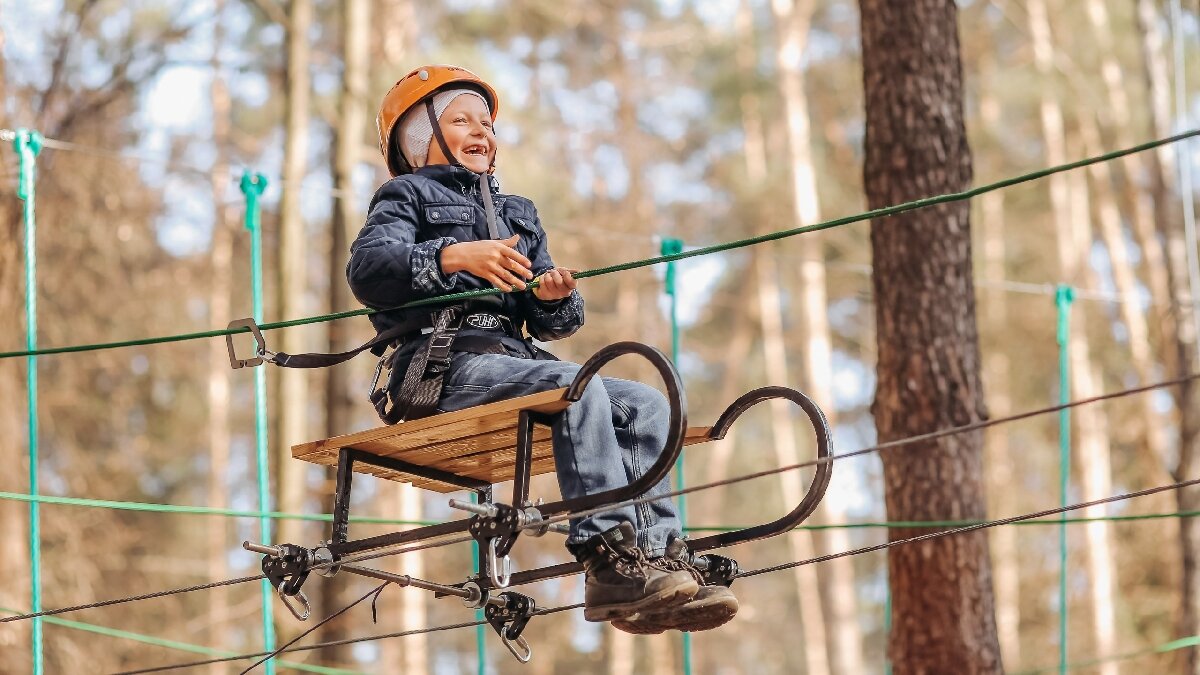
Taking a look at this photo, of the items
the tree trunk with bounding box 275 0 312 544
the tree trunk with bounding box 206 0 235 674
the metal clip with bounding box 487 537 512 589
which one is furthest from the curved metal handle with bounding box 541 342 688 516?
the tree trunk with bounding box 206 0 235 674

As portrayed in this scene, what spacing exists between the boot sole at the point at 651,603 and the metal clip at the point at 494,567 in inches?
7.7

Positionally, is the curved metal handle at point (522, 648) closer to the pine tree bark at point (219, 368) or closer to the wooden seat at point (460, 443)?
the wooden seat at point (460, 443)

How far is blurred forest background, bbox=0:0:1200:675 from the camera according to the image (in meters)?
14.4

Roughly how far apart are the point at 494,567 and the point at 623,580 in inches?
11.0

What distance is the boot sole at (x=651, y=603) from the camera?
10.7 feet

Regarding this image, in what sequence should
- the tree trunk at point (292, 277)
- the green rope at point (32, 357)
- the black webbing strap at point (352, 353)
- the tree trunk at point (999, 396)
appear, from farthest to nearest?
the tree trunk at point (999, 396), the tree trunk at point (292, 277), the green rope at point (32, 357), the black webbing strap at point (352, 353)

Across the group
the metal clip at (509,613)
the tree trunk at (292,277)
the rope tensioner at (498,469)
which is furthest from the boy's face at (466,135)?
the tree trunk at (292,277)

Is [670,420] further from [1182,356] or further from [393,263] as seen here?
[1182,356]

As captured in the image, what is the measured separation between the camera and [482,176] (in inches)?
151

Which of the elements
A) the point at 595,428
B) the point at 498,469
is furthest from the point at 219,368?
the point at 595,428

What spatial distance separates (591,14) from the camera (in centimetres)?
1917

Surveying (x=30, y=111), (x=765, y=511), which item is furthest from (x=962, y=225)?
(x=765, y=511)

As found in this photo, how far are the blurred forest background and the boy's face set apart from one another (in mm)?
8112

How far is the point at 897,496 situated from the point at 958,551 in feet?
0.97
